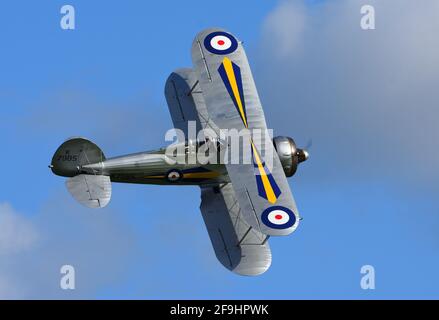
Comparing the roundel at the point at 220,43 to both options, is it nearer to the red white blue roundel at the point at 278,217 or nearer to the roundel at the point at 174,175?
the roundel at the point at 174,175

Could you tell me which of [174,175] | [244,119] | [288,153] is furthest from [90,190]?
[288,153]

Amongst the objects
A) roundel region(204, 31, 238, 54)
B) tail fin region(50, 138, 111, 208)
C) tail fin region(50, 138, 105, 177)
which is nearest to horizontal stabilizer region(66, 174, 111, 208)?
tail fin region(50, 138, 111, 208)

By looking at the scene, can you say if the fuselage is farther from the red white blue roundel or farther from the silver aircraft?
the red white blue roundel

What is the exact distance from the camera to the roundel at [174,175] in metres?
33.7

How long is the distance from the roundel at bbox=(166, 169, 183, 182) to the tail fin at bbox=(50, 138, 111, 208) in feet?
5.90

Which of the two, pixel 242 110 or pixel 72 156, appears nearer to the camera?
pixel 72 156

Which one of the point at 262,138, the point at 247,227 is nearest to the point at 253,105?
the point at 262,138

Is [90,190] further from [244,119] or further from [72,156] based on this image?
[244,119]

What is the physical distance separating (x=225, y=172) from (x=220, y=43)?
164 inches

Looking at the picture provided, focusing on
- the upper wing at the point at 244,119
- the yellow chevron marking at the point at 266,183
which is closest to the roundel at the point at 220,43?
the upper wing at the point at 244,119

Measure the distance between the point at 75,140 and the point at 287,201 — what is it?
6.03m

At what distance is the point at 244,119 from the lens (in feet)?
109

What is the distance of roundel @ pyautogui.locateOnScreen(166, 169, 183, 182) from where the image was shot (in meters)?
33.7

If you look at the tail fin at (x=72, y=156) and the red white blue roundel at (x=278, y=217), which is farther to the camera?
the tail fin at (x=72, y=156)
